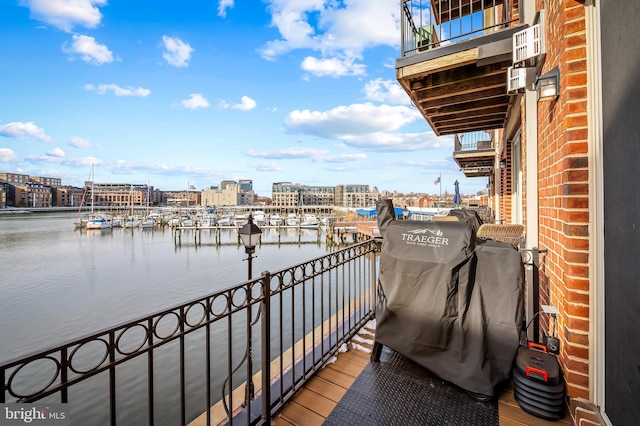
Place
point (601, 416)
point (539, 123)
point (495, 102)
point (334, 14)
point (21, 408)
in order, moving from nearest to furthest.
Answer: point (21, 408), point (601, 416), point (539, 123), point (495, 102), point (334, 14)

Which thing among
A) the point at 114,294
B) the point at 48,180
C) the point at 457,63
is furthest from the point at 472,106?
the point at 48,180

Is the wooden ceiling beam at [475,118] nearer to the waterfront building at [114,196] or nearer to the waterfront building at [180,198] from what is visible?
the waterfront building at [114,196]

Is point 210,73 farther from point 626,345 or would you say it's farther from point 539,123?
point 626,345

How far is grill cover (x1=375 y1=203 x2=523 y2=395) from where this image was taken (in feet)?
6.18

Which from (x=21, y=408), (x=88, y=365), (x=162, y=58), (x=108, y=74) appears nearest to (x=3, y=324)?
(x=88, y=365)

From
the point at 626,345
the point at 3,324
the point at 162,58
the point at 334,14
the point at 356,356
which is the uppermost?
the point at 162,58

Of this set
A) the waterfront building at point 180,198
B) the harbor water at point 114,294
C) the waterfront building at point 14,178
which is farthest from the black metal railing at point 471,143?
the waterfront building at point 14,178

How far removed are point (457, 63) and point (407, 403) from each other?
132 inches

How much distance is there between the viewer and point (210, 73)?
18141 mm

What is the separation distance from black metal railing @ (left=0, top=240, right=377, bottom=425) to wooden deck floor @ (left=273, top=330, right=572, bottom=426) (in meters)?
0.08

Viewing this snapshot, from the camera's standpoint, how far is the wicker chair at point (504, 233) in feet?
12.7

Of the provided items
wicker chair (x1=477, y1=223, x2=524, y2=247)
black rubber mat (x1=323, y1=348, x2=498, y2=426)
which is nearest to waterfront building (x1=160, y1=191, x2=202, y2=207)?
wicker chair (x1=477, y1=223, x2=524, y2=247)

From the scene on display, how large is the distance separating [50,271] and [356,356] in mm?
22842

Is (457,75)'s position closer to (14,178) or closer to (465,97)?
(465,97)
